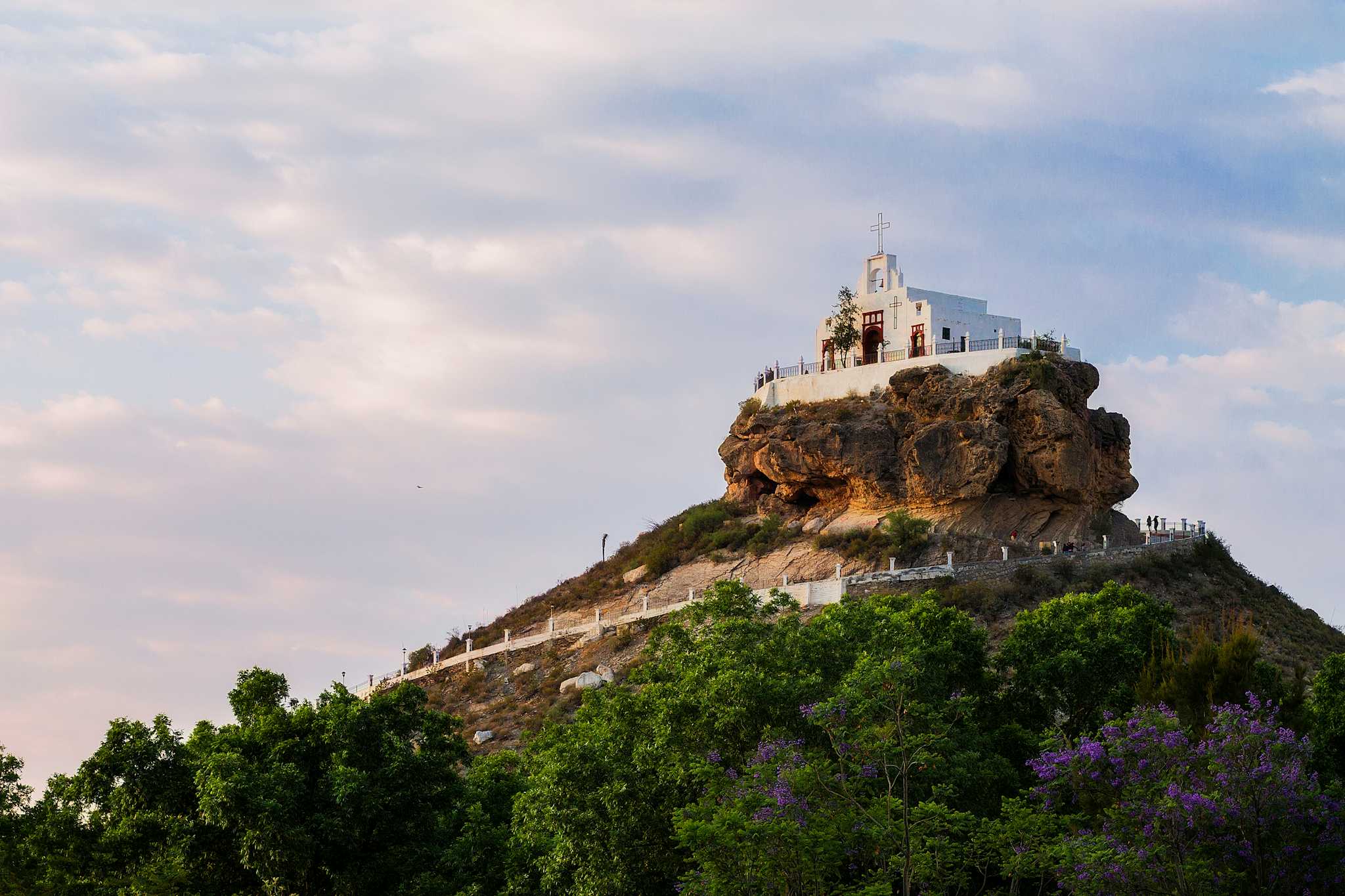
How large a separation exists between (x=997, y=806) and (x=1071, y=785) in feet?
9.04

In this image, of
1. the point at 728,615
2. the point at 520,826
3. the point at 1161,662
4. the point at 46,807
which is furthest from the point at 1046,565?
the point at 46,807

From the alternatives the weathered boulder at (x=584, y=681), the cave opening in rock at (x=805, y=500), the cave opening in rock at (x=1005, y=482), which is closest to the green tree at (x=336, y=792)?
the weathered boulder at (x=584, y=681)

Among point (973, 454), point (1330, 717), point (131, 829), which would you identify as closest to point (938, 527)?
point (973, 454)

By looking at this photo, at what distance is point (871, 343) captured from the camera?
216 feet

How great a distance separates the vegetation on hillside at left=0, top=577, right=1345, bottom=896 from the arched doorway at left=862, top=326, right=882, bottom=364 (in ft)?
100.0

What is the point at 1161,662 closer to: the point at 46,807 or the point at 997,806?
the point at 997,806

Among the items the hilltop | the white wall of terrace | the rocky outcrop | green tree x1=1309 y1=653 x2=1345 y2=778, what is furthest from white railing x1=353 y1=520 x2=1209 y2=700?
green tree x1=1309 y1=653 x2=1345 y2=778

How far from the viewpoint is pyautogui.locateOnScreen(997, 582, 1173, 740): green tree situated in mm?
34719

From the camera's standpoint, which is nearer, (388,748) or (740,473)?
(388,748)

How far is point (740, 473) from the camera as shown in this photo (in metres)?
64.9

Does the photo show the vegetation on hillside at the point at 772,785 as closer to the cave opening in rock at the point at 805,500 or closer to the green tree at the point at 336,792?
the green tree at the point at 336,792

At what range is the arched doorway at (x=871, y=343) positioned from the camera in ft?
213

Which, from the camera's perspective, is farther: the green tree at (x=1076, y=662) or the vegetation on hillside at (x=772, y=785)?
the green tree at (x=1076, y=662)

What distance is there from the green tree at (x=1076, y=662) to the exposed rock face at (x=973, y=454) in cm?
2043
